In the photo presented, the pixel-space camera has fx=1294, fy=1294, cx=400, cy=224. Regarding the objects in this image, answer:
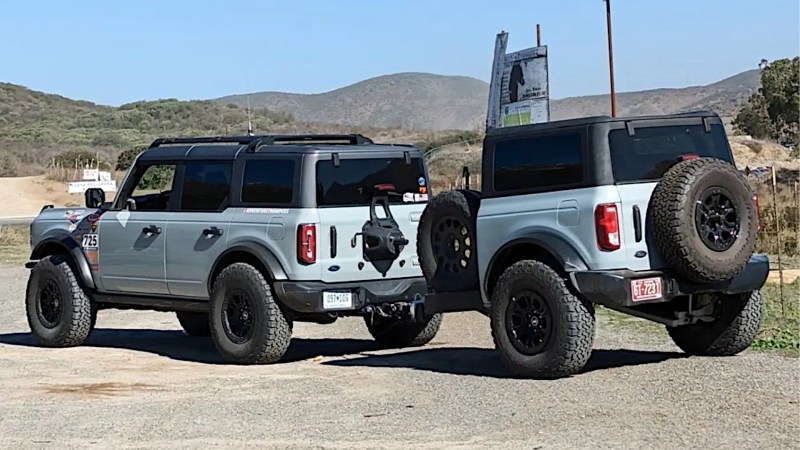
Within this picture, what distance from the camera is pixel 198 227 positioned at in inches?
497

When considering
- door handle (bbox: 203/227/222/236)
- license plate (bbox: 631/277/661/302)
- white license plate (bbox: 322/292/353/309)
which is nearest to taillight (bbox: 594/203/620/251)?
license plate (bbox: 631/277/661/302)

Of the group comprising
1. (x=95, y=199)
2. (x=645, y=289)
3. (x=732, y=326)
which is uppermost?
(x=95, y=199)

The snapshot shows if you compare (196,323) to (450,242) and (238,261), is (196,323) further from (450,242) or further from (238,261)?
(450,242)

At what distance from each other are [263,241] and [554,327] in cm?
313

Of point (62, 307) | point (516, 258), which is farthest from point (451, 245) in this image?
point (62, 307)

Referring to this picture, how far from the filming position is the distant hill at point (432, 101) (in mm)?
138375

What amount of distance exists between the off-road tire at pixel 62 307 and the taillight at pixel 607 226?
21.1 feet

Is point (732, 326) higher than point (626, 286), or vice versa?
point (626, 286)

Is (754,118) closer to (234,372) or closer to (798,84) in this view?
(798,84)

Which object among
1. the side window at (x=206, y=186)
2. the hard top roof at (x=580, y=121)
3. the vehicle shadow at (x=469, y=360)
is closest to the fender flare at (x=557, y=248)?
the hard top roof at (x=580, y=121)

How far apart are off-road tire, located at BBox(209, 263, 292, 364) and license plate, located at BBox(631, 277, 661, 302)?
3.55 meters

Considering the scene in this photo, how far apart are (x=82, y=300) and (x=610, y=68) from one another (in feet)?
75.3

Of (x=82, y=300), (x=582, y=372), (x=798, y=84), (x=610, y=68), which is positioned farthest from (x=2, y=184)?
(x=582, y=372)

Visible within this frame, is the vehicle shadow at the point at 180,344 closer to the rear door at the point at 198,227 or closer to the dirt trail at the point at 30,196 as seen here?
the rear door at the point at 198,227
